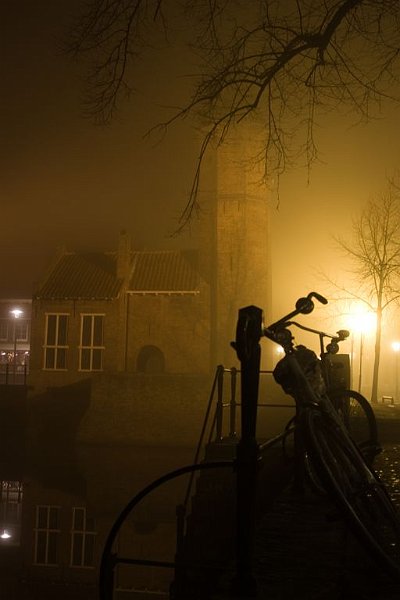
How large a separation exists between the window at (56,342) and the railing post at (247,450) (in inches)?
1078

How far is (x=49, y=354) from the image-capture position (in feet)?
95.6

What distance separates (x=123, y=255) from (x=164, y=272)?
2.32 m

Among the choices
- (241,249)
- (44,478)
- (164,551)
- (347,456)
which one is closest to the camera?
(347,456)

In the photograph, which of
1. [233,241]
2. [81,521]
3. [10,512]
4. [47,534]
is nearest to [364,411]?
[47,534]

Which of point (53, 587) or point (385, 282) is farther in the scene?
point (385, 282)

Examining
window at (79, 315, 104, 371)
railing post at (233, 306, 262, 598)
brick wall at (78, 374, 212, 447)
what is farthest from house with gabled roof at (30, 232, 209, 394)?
railing post at (233, 306, 262, 598)

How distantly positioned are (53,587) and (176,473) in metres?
11.8

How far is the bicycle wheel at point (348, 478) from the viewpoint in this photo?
9.48ft

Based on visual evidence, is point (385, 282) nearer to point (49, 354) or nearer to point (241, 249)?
point (241, 249)

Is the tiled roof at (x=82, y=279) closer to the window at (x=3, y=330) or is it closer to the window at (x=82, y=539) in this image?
the window at (x=82, y=539)

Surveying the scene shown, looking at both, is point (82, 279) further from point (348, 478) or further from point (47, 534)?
point (348, 478)

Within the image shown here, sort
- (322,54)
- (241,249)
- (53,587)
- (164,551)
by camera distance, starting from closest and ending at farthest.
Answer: (322,54)
(53,587)
(164,551)
(241,249)

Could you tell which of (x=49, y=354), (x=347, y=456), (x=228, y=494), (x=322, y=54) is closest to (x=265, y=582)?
(x=347, y=456)

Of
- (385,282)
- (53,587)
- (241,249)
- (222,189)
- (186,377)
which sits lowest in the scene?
(53,587)
